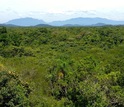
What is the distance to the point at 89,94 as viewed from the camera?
1762 cm

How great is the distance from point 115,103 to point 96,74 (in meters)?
2.84

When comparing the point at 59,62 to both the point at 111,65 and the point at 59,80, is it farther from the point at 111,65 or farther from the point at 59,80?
the point at 111,65

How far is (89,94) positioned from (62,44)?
47.0m

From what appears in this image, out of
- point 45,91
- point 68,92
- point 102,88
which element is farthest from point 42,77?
point 102,88

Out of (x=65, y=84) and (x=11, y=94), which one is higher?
(x=11, y=94)

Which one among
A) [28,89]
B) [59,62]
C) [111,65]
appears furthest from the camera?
[111,65]

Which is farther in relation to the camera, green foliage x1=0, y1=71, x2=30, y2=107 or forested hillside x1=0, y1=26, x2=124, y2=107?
forested hillside x1=0, y1=26, x2=124, y2=107

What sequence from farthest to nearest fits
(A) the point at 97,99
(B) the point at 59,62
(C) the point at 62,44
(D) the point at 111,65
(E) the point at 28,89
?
(C) the point at 62,44 → (D) the point at 111,65 → (B) the point at 59,62 → (E) the point at 28,89 → (A) the point at 97,99

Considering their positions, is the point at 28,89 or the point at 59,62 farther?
the point at 59,62

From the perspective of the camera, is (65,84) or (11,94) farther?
(65,84)

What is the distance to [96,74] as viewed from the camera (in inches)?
848

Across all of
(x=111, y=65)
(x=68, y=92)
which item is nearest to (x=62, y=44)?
(x=111, y=65)

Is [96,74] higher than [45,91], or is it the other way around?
[96,74]

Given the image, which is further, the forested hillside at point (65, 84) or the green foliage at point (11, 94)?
the forested hillside at point (65, 84)
